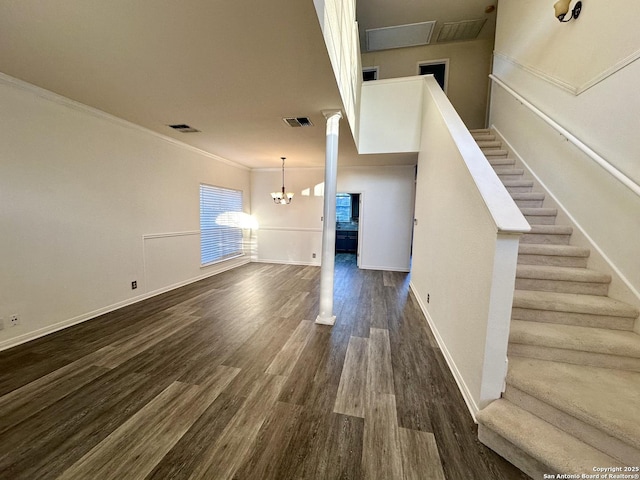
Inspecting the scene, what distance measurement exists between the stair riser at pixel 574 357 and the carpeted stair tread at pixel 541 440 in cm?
43

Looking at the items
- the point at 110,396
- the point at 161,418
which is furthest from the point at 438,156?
the point at 110,396

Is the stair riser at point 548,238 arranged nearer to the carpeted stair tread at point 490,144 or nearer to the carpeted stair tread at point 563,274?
the carpeted stair tread at point 563,274

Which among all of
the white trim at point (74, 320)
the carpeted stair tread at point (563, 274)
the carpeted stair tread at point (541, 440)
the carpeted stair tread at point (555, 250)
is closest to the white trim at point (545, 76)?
the carpeted stair tread at point (555, 250)

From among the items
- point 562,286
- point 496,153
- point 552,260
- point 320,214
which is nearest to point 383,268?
point 320,214

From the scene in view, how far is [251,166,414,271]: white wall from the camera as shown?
5910 mm

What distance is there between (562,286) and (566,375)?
3.14 ft

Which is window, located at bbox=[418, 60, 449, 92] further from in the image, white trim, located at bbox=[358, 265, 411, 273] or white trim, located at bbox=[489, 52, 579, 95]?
white trim, located at bbox=[358, 265, 411, 273]

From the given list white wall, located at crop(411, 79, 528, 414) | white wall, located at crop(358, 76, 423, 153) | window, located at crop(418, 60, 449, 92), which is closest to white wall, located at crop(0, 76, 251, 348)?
white wall, located at crop(358, 76, 423, 153)

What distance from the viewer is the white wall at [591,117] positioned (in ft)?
6.62

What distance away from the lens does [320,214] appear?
6.38 meters

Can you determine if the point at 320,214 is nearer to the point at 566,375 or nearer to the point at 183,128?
the point at 183,128

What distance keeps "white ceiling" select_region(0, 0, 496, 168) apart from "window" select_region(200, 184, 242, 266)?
1.94m

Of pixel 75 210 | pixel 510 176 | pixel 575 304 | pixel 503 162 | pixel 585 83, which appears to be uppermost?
pixel 585 83

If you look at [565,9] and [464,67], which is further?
[464,67]
